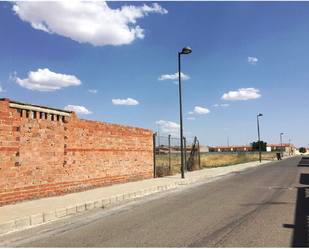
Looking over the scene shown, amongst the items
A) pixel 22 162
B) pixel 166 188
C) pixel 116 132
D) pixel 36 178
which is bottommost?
pixel 166 188

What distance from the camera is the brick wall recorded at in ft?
22.9

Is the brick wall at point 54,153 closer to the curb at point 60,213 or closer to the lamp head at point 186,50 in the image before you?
the curb at point 60,213

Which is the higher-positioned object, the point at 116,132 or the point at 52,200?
the point at 116,132

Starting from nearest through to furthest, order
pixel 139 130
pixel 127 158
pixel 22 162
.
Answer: pixel 22 162 < pixel 127 158 < pixel 139 130

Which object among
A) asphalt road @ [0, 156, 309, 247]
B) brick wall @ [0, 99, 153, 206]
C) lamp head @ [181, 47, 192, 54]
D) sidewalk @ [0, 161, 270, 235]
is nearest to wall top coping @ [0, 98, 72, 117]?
brick wall @ [0, 99, 153, 206]

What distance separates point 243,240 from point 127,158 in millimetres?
8296

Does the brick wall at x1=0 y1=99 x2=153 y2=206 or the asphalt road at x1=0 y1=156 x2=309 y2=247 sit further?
the brick wall at x1=0 y1=99 x2=153 y2=206

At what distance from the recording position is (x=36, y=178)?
302 inches

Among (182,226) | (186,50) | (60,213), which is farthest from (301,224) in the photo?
(186,50)

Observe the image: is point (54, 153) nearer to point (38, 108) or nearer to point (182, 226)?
point (38, 108)

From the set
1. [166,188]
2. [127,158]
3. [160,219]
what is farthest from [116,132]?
[160,219]

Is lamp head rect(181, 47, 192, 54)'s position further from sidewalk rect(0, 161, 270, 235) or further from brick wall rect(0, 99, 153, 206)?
sidewalk rect(0, 161, 270, 235)

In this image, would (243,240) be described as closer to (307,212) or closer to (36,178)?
(307,212)

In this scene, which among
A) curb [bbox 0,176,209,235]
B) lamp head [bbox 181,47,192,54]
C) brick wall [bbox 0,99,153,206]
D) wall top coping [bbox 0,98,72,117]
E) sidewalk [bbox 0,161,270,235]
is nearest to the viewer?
curb [bbox 0,176,209,235]
